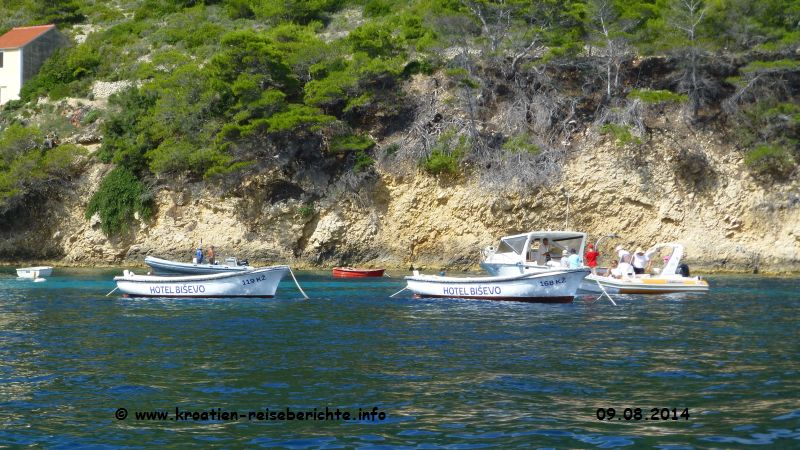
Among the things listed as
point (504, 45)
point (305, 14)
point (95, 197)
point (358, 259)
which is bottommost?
point (358, 259)

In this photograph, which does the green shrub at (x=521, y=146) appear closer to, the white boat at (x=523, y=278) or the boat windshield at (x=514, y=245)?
the white boat at (x=523, y=278)

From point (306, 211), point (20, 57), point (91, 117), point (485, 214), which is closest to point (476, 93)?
point (485, 214)

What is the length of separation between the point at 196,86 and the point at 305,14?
1744 cm

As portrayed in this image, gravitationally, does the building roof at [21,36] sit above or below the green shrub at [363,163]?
above

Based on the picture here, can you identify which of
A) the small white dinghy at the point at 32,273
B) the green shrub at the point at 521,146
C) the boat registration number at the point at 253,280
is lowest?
the small white dinghy at the point at 32,273

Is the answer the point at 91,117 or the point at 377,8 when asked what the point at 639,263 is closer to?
the point at 91,117

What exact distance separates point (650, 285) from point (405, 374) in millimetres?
17603

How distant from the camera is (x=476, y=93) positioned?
44281mm

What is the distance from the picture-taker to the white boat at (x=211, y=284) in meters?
26.6

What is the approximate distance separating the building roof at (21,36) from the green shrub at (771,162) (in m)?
46.4

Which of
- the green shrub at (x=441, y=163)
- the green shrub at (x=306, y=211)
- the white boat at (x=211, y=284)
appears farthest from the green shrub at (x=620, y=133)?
the white boat at (x=211, y=284)

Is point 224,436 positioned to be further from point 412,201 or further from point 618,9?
point 618,9

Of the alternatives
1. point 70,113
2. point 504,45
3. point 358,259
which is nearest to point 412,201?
point 358,259

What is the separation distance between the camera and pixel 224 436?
10117mm
